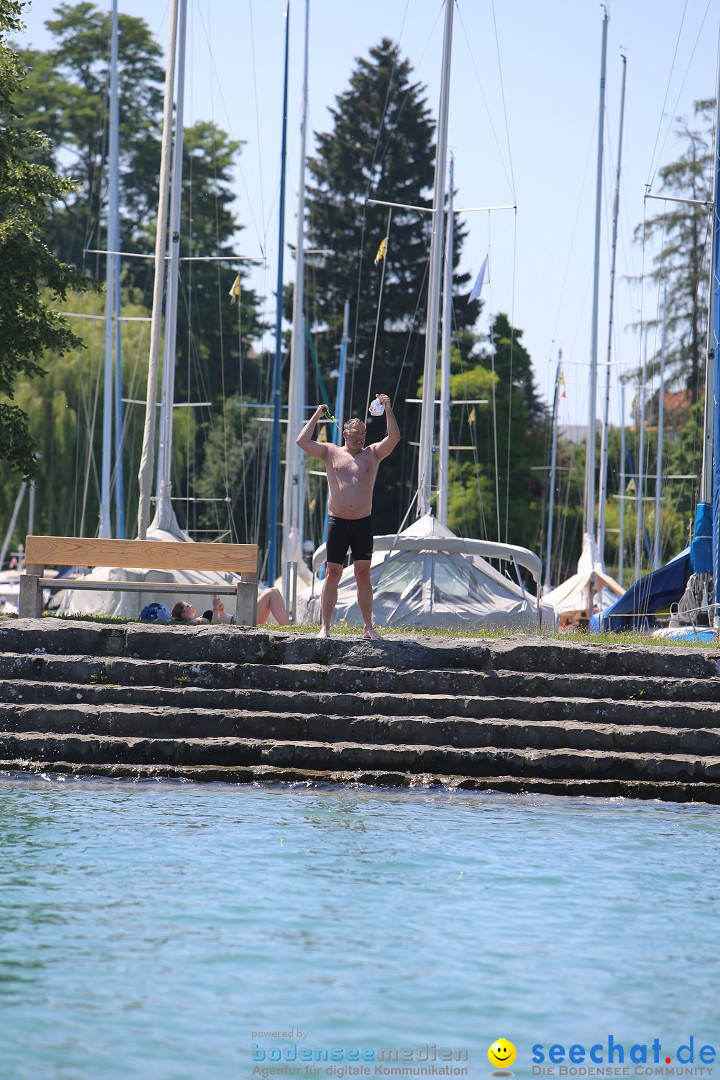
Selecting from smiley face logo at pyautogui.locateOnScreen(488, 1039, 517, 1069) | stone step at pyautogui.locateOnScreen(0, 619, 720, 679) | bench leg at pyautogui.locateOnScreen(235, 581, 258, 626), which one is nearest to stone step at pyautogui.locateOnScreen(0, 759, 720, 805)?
stone step at pyautogui.locateOnScreen(0, 619, 720, 679)

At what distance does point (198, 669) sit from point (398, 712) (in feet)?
5.51

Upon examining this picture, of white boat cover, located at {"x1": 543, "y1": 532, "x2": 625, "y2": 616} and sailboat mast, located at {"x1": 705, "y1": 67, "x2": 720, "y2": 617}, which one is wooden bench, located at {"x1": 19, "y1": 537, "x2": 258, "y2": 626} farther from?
white boat cover, located at {"x1": 543, "y1": 532, "x2": 625, "y2": 616}

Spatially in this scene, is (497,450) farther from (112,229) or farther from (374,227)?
(112,229)

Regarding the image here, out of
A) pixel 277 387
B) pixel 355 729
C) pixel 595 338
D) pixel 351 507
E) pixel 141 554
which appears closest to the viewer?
pixel 355 729

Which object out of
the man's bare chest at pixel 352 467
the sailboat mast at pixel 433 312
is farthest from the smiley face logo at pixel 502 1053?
the sailboat mast at pixel 433 312

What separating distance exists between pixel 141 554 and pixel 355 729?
310 centimetres

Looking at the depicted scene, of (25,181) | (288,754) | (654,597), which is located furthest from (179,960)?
(654,597)

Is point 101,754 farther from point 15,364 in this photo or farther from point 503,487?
point 503,487

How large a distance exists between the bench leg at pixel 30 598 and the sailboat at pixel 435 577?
19.9ft

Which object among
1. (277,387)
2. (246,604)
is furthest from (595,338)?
(246,604)

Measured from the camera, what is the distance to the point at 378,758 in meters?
10.1

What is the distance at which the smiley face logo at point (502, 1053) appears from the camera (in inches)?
185

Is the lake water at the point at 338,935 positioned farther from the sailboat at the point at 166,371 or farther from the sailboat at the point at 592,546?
the sailboat at the point at 592,546

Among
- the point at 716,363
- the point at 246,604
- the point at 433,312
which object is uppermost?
the point at 433,312
